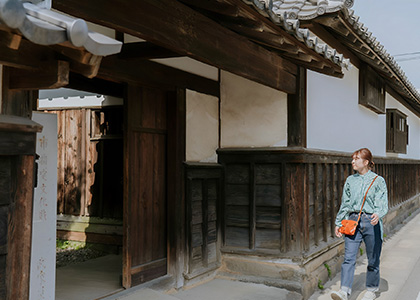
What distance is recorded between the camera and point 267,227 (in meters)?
7.11

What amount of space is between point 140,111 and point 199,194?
165 centimetres

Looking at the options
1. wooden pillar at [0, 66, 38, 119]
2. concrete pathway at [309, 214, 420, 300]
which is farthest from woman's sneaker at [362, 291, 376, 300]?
wooden pillar at [0, 66, 38, 119]

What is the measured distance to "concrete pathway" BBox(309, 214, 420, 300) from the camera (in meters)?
6.96

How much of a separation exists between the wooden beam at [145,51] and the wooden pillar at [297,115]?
268 centimetres

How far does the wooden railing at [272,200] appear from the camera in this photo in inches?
272

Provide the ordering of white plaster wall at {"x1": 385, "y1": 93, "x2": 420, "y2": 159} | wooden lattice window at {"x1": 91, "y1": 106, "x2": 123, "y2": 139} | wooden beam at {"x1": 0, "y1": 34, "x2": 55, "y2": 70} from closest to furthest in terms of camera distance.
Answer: wooden beam at {"x1": 0, "y1": 34, "x2": 55, "y2": 70} < wooden lattice window at {"x1": 91, "y1": 106, "x2": 123, "y2": 139} < white plaster wall at {"x1": 385, "y1": 93, "x2": 420, "y2": 159}

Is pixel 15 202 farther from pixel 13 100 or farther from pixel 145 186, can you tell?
pixel 145 186

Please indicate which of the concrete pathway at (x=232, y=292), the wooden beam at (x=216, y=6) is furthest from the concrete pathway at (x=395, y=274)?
the wooden beam at (x=216, y=6)

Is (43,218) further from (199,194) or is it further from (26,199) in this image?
(199,194)

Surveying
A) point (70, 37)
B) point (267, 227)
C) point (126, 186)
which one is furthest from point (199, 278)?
point (70, 37)

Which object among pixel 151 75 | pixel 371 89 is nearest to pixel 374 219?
pixel 151 75

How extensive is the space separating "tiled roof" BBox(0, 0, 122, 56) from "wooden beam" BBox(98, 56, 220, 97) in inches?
103

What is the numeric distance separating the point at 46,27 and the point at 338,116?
307 inches

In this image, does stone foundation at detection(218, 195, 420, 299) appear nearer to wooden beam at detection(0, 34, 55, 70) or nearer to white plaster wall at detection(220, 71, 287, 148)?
white plaster wall at detection(220, 71, 287, 148)
